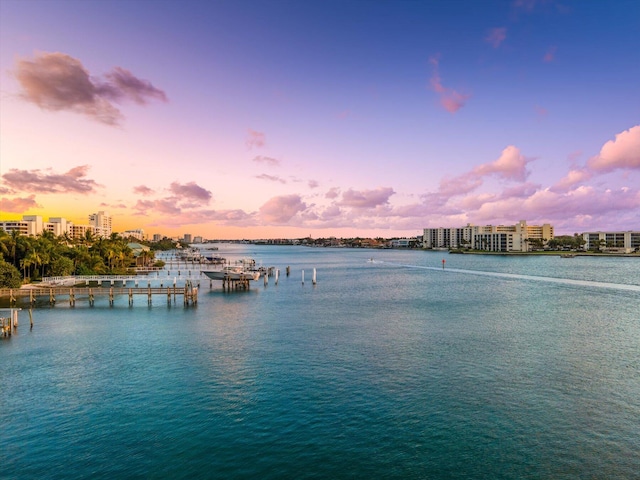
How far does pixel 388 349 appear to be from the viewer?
3619cm

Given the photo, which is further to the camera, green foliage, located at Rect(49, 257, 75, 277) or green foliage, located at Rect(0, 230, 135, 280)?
green foliage, located at Rect(49, 257, 75, 277)

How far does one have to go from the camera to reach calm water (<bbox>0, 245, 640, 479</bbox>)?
18406 millimetres

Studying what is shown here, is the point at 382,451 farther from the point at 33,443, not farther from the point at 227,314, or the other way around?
the point at 227,314

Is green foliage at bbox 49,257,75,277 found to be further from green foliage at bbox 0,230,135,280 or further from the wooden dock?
the wooden dock

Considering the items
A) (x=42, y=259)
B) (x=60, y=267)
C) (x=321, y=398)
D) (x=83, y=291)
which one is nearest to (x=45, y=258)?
(x=42, y=259)

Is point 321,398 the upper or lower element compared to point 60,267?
lower

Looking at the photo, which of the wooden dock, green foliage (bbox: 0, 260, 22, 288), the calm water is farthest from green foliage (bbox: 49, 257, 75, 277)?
the calm water

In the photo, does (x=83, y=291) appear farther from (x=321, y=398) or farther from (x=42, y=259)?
(x=321, y=398)

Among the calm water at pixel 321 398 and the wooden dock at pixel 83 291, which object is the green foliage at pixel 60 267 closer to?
the wooden dock at pixel 83 291

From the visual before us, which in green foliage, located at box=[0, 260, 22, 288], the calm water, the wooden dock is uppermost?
green foliage, located at box=[0, 260, 22, 288]

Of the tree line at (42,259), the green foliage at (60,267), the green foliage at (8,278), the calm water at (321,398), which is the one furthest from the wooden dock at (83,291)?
the green foliage at (60,267)

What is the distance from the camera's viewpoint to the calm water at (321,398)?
18.4 m

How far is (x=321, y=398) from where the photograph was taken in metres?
25.3

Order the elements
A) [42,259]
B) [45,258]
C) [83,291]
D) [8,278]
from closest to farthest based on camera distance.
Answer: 1. [83,291]
2. [8,278]
3. [42,259]
4. [45,258]
